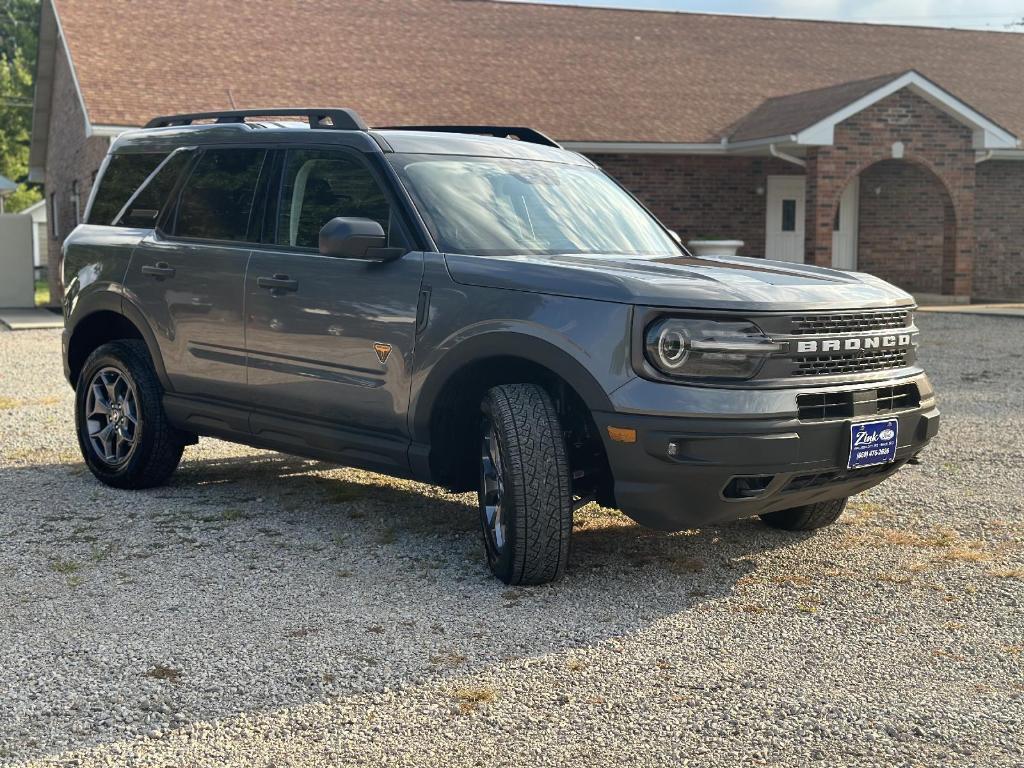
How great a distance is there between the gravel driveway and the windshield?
145cm

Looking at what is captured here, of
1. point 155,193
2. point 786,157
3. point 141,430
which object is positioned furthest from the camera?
point 786,157

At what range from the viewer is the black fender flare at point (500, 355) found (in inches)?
198

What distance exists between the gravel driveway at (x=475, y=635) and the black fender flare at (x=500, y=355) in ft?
2.42

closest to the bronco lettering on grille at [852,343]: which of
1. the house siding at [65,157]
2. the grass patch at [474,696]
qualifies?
the grass patch at [474,696]

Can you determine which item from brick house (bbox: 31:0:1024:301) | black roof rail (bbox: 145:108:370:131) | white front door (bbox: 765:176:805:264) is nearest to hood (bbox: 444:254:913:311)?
black roof rail (bbox: 145:108:370:131)

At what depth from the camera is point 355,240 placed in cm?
564

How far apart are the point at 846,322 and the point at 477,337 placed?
1547 mm

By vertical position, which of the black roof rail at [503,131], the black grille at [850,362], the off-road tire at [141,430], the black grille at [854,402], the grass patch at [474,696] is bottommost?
the grass patch at [474,696]

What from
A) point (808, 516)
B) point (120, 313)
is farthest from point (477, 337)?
point (120, 313)

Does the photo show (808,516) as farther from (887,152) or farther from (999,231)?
(999,231)

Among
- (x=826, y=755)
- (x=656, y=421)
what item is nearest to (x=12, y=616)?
(x=656, y=421)

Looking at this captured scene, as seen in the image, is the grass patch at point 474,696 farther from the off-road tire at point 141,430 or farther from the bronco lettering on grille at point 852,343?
the off-road tire at point 141,430

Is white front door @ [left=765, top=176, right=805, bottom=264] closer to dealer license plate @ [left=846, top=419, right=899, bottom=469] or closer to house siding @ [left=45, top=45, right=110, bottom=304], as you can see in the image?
house siding @ [left=45, top=45, right=110, bottom=304]

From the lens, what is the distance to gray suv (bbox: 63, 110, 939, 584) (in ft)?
16.3
